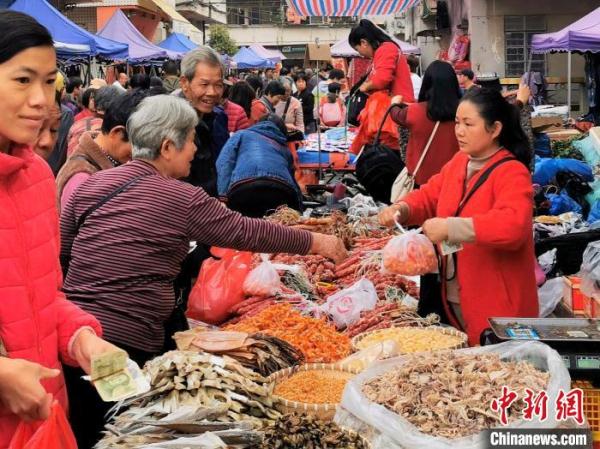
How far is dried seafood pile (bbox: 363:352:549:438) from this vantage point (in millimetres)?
2398

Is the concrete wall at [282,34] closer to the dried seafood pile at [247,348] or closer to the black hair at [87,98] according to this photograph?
the black hair at [87,98]

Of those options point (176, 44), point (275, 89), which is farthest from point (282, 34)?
point (275, 89)

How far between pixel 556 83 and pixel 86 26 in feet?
78.2

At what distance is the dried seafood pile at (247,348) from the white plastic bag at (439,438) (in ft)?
1.89

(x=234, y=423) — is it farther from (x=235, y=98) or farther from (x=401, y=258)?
(x=235, y=98)

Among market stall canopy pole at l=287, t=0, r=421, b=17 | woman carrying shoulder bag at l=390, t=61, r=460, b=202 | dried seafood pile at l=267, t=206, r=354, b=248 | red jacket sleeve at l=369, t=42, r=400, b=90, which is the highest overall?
market stall canopy pole at l=287, t=0, r=421, b=17

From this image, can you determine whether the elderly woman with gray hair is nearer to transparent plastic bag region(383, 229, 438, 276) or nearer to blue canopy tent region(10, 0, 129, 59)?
transparent plastic bag region(383, 229, 438, 276)

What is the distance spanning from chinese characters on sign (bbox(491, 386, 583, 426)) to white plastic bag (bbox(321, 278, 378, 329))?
2.03 m

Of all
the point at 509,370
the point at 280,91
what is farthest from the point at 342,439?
the point at 280,91

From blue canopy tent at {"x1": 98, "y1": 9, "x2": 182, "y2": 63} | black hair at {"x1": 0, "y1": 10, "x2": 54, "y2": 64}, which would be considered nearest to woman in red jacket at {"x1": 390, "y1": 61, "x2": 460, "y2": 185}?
black hair at {"x1": 0, "y1": 10, "x2": 54, "y2": 64}

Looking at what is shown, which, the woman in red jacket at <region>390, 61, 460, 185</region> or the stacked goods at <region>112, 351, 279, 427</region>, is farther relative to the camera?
the woman in red jacket at <region>390, 61, 460, 185</region>

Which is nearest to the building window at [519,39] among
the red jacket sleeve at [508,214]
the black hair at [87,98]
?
the black hair at [87,98]

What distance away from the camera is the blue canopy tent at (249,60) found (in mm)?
38875

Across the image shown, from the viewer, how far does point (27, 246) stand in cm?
203
